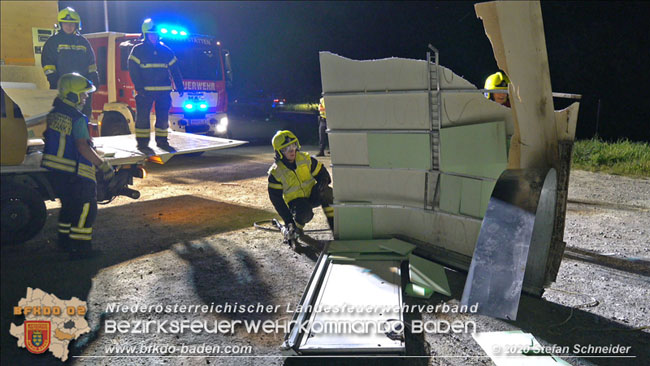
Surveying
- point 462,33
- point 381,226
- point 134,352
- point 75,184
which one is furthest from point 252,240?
point 462,33

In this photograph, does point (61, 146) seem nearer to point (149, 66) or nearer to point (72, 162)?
point (72, 162)

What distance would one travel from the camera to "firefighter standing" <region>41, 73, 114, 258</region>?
468 cm

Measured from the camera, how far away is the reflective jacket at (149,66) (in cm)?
710

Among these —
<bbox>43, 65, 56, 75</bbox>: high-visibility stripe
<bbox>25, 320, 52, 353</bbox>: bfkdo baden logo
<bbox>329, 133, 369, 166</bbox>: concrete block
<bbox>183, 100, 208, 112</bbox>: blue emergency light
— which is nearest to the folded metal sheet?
<bbox>329, 133, 369, 166</bbox>: concrete block

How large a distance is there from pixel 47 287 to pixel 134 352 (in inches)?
59.1

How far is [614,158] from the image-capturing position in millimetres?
10008

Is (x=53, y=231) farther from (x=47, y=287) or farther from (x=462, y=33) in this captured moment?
(x=462, y=33)

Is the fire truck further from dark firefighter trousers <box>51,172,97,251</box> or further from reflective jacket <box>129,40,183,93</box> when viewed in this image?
dark firefighter trousers <box>51,172,97,251</box>

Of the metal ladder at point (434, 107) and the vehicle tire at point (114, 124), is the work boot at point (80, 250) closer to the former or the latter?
the metal ladder at point (434, 107)

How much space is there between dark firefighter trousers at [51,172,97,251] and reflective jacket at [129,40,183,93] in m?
2.70

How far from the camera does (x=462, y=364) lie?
2.96 metres

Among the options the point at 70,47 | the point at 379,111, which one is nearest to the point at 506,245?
the point at 379,111

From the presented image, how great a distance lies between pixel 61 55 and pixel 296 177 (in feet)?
14.3

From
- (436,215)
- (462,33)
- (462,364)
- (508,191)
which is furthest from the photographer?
(462,33)
